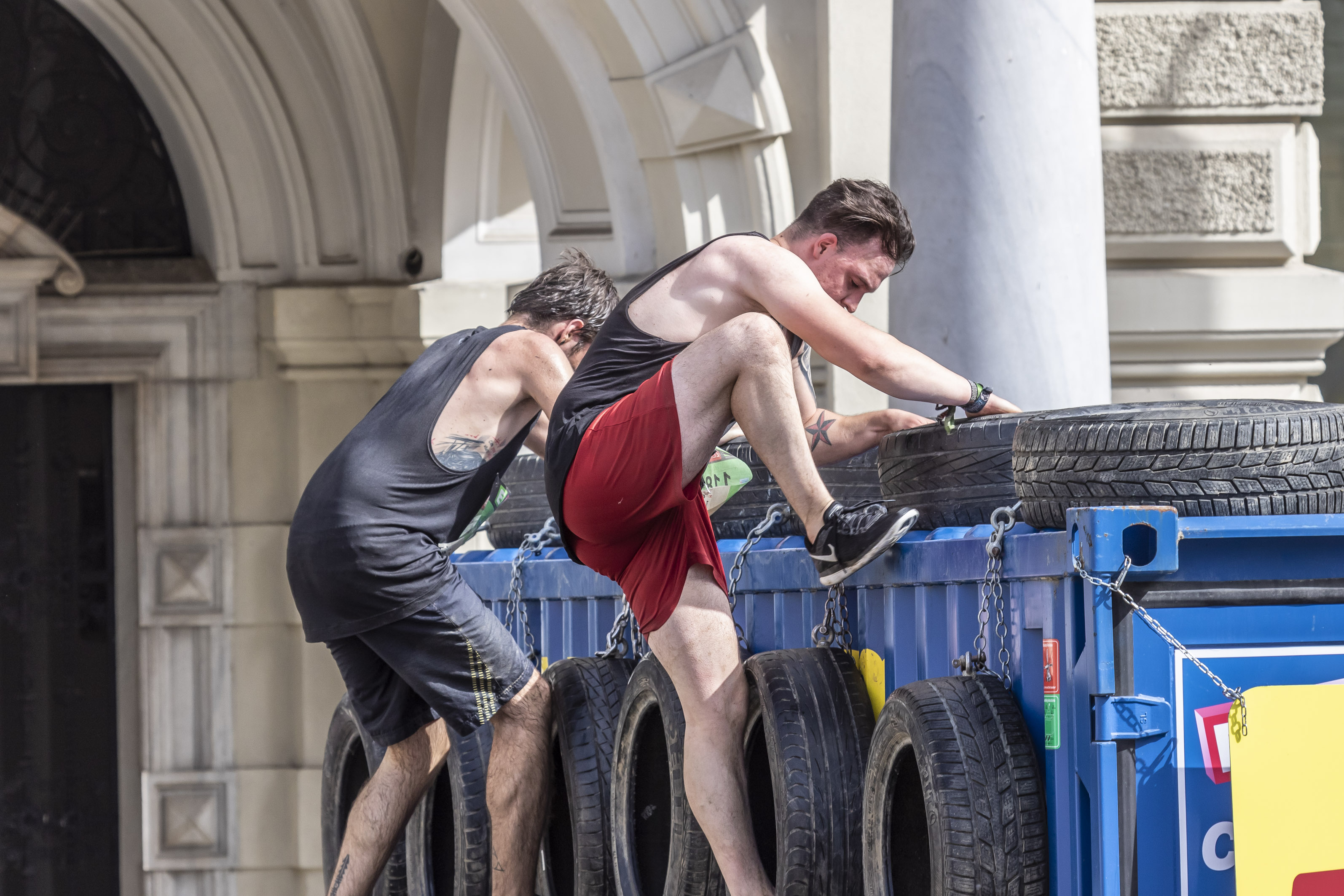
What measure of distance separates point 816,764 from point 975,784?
20.7 inches

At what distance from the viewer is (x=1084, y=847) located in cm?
265

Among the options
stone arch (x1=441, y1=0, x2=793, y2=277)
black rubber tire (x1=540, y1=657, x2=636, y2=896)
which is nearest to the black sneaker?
black rubber tire (x1=540, y1=657, x2=636, y2=896)

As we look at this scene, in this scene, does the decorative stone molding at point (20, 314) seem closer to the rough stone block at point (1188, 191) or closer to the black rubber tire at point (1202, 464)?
the rough stone block at point (1188, 191)

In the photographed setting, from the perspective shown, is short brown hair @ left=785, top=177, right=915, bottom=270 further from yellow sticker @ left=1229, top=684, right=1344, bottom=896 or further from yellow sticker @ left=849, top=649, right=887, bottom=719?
yellow sticker @ left=1229, top=684, right=1344, bottom=896

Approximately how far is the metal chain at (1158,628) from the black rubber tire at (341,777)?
2.84m

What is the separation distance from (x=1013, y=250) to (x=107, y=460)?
4.67m

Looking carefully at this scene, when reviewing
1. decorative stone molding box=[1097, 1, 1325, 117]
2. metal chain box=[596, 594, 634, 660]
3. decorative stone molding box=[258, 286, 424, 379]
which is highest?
decorative stone molding box=[1097, 1, 1325, 117]

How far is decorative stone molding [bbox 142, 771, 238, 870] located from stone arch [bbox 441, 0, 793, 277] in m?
3.22

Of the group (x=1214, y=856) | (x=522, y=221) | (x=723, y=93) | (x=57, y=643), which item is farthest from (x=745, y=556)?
(x=57, y=643)

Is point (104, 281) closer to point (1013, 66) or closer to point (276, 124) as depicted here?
point (276, 124)

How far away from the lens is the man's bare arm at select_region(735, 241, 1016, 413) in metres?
3.38

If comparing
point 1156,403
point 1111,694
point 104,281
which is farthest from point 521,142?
point 1111,694

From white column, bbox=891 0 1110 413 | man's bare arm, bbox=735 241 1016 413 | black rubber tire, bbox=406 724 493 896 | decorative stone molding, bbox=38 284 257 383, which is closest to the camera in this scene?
man's bare arm, bbox=735 241 1016 413

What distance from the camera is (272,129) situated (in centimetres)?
781
